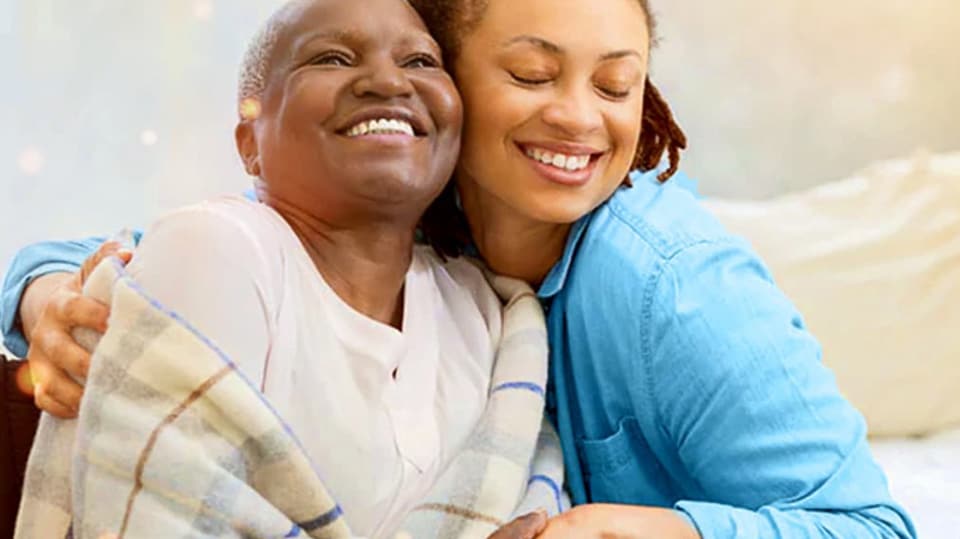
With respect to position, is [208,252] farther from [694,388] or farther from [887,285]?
[887,285]

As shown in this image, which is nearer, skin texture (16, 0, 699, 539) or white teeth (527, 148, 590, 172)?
skin texture (16, 0, 699, 539)

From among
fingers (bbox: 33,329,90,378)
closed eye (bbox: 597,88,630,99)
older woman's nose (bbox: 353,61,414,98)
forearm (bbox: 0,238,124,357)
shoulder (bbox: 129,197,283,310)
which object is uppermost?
older woman's nose (bbox: 353,61,414,98)

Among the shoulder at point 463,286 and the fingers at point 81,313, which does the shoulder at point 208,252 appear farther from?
the shoulder at point 463,286

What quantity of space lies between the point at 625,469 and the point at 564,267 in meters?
0.22

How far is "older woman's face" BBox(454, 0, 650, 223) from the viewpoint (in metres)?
1.12

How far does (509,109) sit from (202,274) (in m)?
0.37

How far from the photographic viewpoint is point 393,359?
1.04 meters

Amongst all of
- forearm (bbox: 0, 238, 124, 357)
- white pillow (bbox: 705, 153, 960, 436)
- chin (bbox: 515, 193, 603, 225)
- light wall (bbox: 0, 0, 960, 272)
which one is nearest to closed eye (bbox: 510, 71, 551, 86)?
chin (bbox: 515, 193, 603, 225)

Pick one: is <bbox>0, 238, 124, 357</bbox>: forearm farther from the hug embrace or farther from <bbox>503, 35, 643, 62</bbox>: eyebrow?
<bbox>503, 35, 643, 62</bbox>: eyebrow

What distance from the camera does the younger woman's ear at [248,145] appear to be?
3.67ft

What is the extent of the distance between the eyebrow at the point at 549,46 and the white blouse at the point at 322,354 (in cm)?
27

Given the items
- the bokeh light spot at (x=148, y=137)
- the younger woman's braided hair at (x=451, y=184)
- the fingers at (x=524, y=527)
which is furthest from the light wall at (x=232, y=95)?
the fingers at (x=524, y=527)

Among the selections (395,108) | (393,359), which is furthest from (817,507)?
(395,108)

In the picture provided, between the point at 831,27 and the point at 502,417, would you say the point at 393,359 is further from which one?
the point at 831,27
